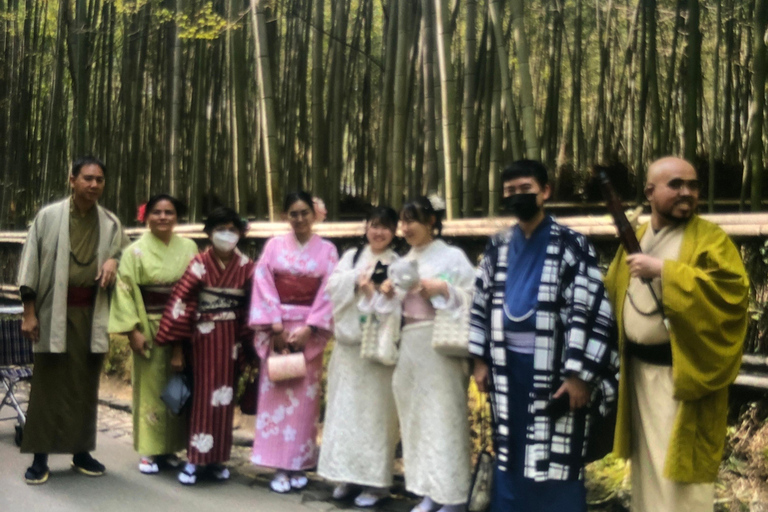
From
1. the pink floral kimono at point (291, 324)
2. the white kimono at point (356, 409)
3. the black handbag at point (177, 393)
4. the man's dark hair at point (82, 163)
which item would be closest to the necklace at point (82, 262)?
the man's dark hair at point (82, 163)

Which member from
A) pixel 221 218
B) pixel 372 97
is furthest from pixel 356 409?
pixel 372 97

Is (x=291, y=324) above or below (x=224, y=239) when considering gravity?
below

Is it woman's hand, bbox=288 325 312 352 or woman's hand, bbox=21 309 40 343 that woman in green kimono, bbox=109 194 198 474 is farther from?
woman's hand, bbox=288 325 312 352

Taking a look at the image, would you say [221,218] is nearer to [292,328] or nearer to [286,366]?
[292,328]

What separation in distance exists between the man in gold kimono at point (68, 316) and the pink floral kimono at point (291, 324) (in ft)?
2.93

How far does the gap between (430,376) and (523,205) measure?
109 centimetres

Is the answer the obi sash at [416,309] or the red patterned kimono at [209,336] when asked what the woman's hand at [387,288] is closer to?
the obi sash at [416,309]

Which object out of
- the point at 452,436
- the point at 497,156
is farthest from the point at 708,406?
the point at 497,156

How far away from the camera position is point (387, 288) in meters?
3.51

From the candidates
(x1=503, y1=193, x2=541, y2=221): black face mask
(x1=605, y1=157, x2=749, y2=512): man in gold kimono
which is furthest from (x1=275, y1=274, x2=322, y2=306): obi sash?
(x1=605, y1=157, x2=749, y2=512): man in gold kimono

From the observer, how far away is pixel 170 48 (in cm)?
707

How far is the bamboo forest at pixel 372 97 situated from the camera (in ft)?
15.3

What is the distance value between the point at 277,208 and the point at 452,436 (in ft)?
8.35

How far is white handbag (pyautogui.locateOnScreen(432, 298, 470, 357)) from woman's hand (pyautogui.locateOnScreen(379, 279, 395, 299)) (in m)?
0.26
